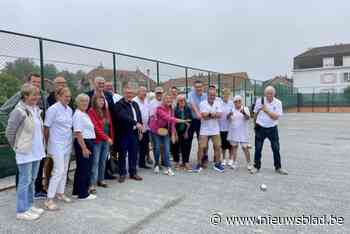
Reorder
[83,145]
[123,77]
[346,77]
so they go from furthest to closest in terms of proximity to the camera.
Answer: [346,77] < [123,77] < [83,145]

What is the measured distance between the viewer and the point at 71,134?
13.0ft

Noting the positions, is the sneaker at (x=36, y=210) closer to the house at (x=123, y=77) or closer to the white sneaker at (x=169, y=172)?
the white sneaker at (x=169, y=172)

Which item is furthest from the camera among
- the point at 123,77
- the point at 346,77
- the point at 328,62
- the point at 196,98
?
the point at 328,62

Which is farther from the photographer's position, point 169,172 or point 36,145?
point 169,172

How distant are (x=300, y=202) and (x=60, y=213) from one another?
11.2ft

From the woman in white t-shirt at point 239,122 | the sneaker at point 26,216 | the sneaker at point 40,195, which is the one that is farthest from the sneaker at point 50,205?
the woman in white t-shirt at point 239,122

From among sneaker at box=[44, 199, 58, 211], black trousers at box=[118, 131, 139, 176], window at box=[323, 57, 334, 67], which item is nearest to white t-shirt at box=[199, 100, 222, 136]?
black trousers at box=[118, 131, 139, 176]

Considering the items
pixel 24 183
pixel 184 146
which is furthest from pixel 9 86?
pixel 184 146

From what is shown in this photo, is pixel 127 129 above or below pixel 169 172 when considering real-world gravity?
above

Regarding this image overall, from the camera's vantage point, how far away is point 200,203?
4035 millimetres

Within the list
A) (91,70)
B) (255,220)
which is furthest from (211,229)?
(91,70)

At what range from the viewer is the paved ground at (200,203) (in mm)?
3273

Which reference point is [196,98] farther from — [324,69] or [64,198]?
[324,69]

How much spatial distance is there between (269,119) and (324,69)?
42624 millimetres
